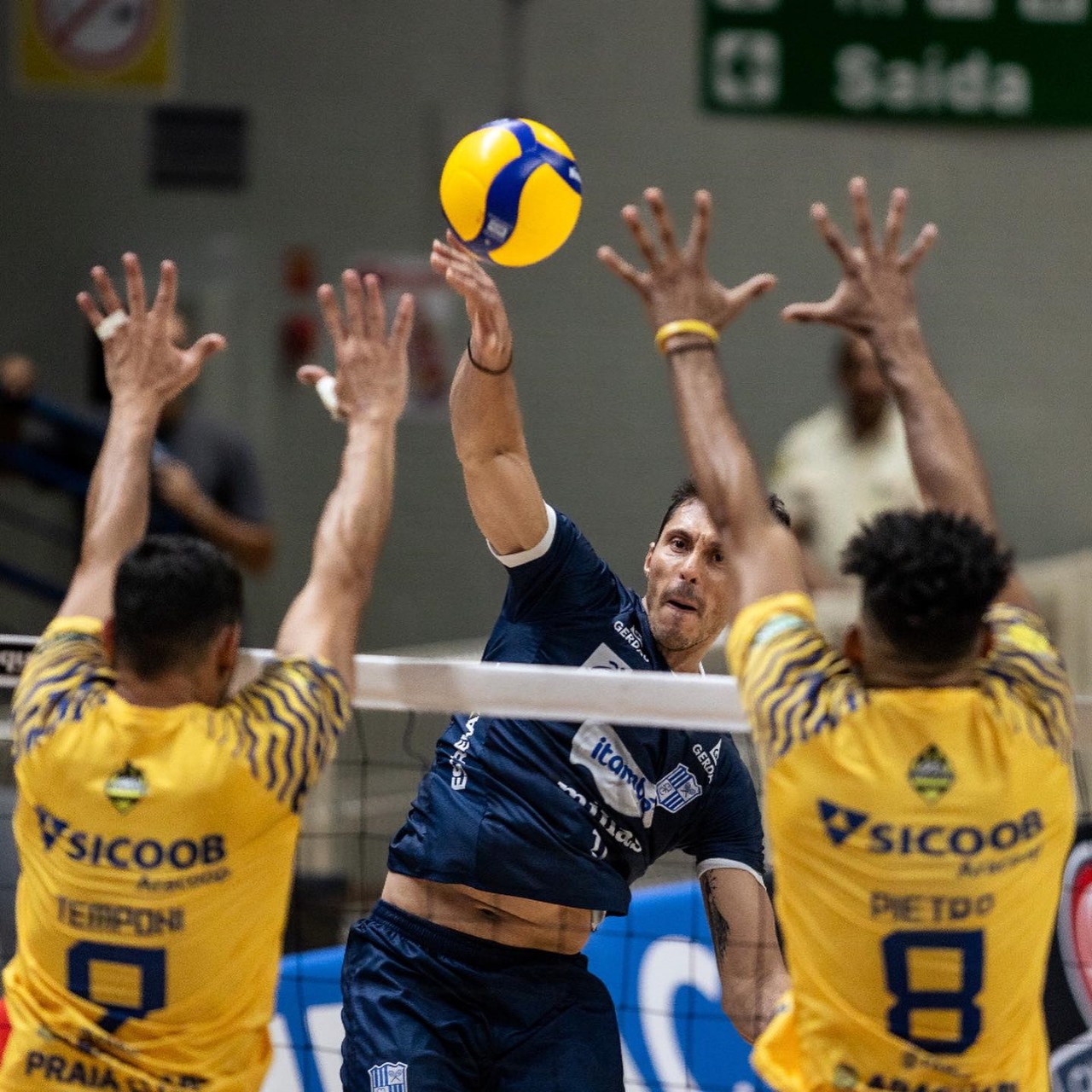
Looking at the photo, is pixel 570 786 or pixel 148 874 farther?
pixel 570 786

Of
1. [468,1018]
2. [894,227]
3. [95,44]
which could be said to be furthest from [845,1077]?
→ [95,44]

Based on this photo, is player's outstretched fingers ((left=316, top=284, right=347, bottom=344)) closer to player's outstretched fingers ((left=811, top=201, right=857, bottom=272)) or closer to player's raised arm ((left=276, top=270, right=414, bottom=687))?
player's raised arm ((left=276, top=270, right=414, bottom=687))

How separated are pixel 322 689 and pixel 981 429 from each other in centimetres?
817

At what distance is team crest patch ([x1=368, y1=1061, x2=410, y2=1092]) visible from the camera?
4.01m

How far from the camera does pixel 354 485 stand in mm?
3631

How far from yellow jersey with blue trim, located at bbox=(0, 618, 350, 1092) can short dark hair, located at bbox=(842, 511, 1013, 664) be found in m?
1.03

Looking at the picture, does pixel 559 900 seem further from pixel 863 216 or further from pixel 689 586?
pixel 863 216

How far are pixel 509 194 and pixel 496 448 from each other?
0.58 meters

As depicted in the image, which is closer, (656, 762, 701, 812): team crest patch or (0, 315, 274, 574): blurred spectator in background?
(656, 762, 701, 812): team crest patch

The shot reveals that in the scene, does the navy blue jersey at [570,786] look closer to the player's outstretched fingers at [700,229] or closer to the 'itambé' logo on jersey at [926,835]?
the player's outstretched fingers at [700,229]

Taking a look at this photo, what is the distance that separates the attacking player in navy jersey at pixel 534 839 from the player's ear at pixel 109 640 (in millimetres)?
1138

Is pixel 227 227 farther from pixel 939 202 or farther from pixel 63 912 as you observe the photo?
pixel 63 912

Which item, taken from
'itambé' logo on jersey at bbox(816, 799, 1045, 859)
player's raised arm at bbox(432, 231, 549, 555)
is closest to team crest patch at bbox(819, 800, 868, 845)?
'itambé' logo on jersey at bbox(816, 799, 1045, 859)

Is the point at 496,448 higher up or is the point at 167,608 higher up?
the point at 496,448
